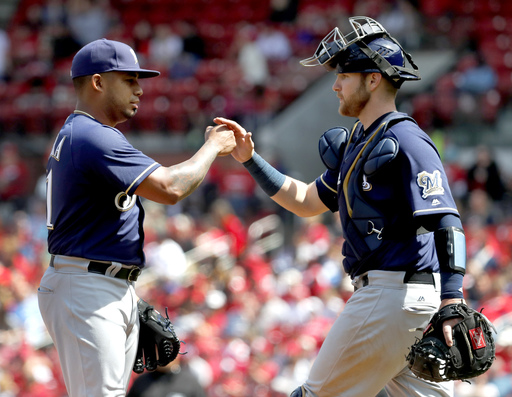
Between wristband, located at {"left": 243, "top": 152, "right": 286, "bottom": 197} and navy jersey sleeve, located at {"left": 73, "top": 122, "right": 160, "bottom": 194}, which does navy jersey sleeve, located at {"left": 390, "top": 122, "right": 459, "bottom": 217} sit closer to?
wristband, located at {"left": 243, "top": 152, "right": 286, "bottom": 197}

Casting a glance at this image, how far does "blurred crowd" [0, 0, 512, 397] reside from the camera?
817 centimetres

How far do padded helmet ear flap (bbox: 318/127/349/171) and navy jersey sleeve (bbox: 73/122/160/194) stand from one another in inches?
38.7

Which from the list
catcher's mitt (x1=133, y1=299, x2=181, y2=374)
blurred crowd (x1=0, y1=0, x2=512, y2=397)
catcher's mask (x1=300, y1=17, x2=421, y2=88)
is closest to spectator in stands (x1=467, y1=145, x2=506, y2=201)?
blurred crowd (x1=0, y1=0, x2=512, y2=397)

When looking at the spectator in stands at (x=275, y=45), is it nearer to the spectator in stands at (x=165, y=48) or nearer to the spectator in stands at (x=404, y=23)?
the spectator in stands at (x=165, y=48)

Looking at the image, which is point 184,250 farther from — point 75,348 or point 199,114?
point 75,348

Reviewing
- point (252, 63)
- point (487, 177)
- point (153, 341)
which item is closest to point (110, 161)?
point (153, 341)

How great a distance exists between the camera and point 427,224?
3.43 metres

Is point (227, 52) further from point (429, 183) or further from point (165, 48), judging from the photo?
point (429, 183)

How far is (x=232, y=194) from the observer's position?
1288 centimetres

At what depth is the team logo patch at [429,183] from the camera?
3.38m

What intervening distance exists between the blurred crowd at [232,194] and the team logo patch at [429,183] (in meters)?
3.24

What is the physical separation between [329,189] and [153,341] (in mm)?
1227

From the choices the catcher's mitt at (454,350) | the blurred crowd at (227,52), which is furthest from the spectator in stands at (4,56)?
the catcher's mitt at (454,350)

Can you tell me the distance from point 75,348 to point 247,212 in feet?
30.2
